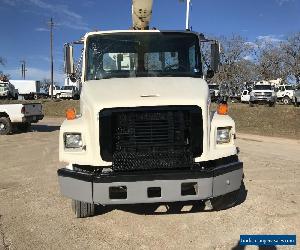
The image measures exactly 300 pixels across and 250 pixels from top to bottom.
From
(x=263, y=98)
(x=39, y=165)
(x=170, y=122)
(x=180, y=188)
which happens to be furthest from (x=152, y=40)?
(x=263, y=98)

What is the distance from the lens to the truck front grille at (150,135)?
17.7ft

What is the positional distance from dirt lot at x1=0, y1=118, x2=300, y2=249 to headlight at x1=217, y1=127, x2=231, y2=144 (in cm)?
112

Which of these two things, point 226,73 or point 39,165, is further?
point 226,73

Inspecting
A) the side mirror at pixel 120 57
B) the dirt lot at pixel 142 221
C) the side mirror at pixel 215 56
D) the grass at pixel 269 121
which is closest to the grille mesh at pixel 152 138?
the dirt lot at pixel 142 221

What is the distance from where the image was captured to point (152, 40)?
7102mm

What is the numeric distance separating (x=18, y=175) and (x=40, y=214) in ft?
11.1

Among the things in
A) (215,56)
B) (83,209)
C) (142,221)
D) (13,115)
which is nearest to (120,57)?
(215,56)

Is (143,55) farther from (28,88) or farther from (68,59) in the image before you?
(28,88)

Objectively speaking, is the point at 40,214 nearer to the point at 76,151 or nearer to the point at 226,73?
the point at 76,151

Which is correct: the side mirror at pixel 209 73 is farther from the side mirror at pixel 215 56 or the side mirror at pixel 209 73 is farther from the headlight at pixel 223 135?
the headlight at pixel 223 135

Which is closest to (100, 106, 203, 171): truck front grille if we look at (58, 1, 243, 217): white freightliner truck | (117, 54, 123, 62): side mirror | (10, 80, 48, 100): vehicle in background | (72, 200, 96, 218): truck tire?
(58, 1, 243, 217): white freightliner truck

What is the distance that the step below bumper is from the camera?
5180 millimetres

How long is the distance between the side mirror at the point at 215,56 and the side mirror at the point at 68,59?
2.48 m

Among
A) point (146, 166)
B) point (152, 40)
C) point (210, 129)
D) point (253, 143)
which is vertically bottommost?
point (253, 143)
